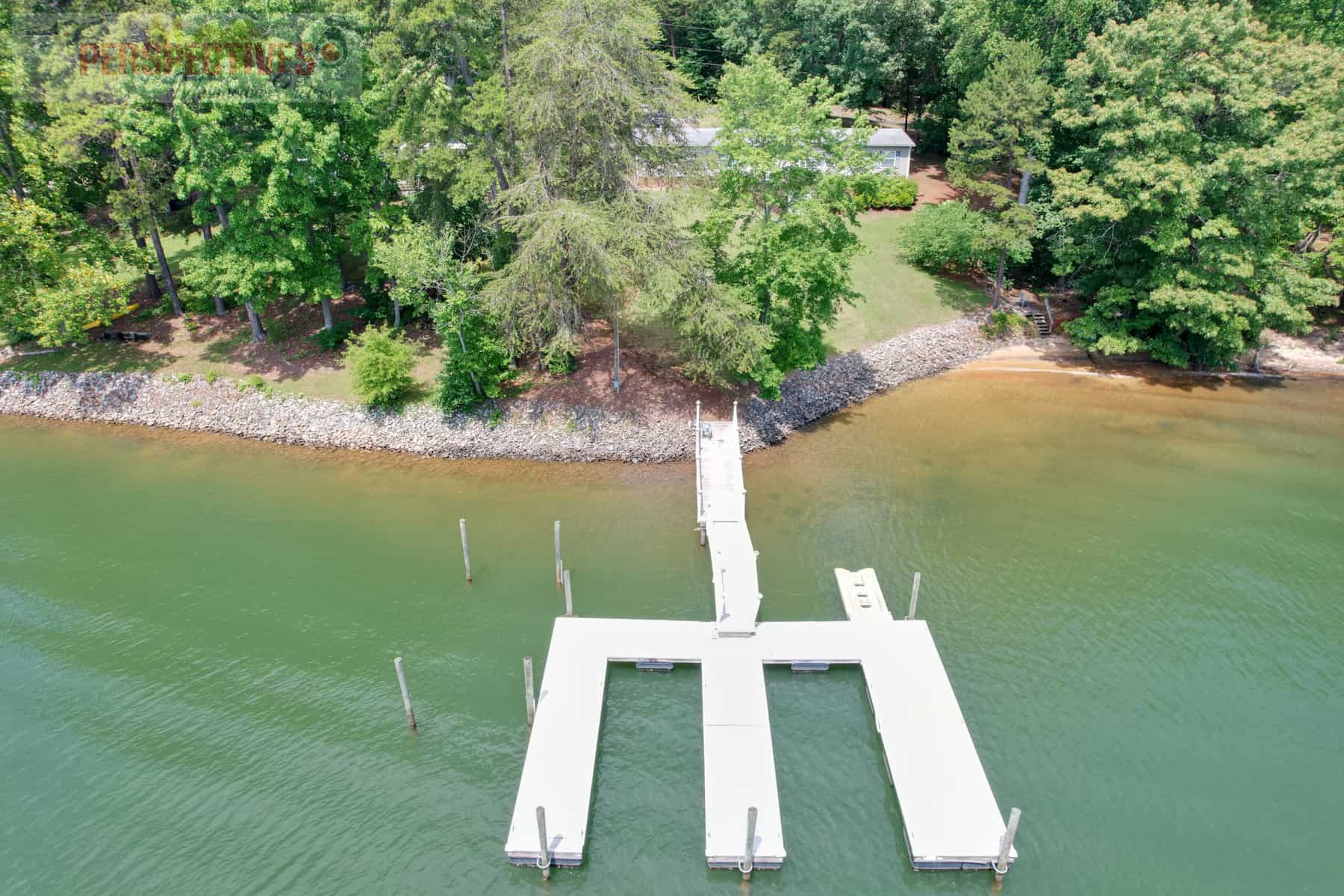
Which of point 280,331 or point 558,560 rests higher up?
point 280,331

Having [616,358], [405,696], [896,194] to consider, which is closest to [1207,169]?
[896,194]

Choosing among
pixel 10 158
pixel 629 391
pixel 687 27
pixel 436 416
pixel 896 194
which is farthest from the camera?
pixel 687 27

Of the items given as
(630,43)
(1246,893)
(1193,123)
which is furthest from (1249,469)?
(630,43)

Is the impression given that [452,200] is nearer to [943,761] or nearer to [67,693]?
[67,693]

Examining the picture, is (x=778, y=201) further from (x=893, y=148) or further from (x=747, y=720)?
(x=893, y=148)

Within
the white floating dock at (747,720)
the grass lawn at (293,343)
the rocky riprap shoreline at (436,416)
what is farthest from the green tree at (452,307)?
the white floating dock at (747,720)
